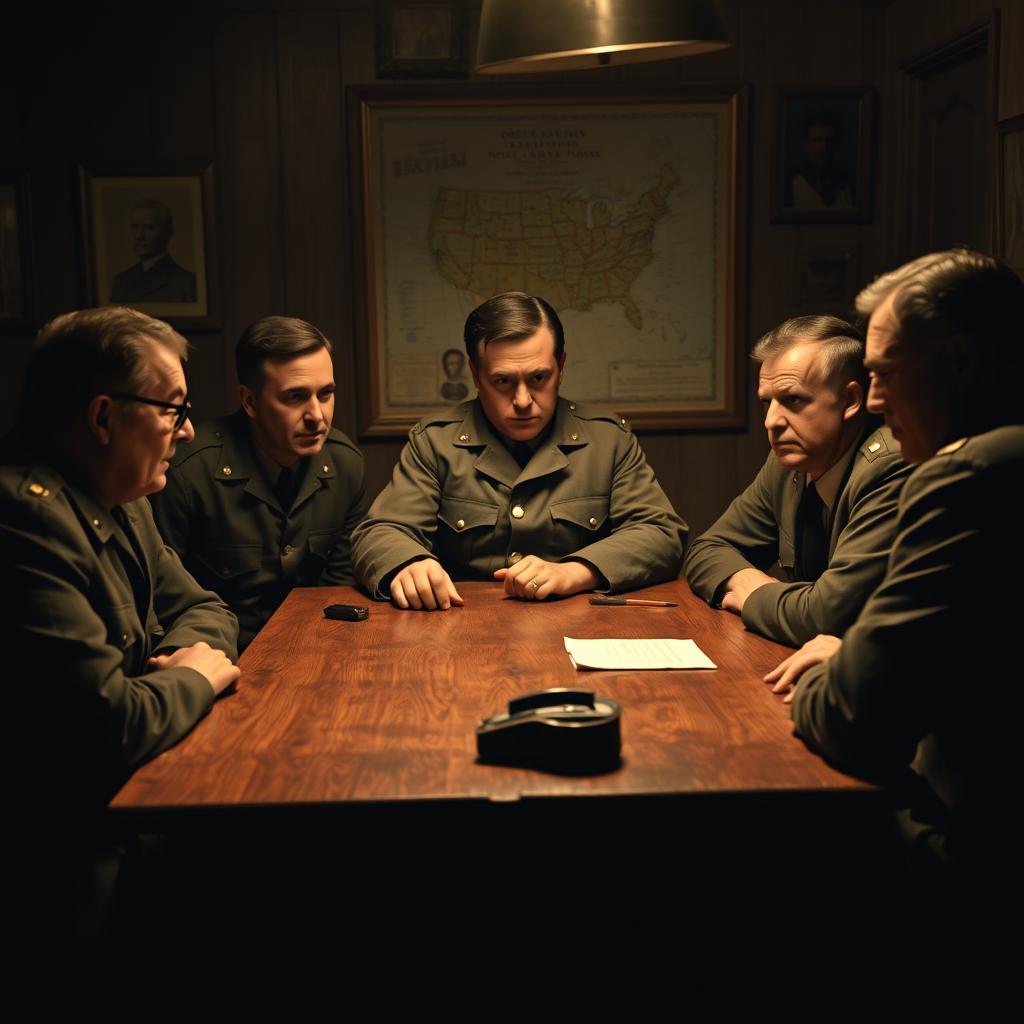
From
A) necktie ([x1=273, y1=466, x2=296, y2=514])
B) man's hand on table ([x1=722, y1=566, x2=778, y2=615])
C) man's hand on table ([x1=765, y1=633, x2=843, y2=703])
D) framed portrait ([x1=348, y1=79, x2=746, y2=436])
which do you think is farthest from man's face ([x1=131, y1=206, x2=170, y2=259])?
man's hand on table ([x1=765, y1=633, x2=843, y2=703])

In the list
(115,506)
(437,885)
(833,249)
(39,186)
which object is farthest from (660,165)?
(437,885)

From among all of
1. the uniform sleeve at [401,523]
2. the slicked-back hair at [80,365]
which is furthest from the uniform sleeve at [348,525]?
the slicked-back hair at [80,365]

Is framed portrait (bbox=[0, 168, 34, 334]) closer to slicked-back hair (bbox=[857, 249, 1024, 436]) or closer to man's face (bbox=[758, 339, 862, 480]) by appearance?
man's face (bbox=[758, 339, 862, 480])

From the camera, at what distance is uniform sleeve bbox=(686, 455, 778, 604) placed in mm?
2842

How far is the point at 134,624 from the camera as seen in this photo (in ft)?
6.81

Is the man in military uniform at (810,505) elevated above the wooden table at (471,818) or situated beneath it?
elevated above

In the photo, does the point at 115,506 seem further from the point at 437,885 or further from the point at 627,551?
the point at 627,551

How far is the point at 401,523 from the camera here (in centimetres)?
307

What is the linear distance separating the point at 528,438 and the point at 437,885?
161 cm

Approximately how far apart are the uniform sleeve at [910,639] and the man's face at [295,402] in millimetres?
1981

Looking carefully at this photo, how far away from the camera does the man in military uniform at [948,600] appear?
1.49 meters

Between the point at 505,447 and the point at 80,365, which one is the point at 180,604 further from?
the point at 505,447

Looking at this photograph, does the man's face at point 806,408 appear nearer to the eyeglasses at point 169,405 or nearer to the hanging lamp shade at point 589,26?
the hanging lamp shade at point 589,26

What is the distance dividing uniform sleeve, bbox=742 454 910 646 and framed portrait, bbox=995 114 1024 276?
52.1 inches
